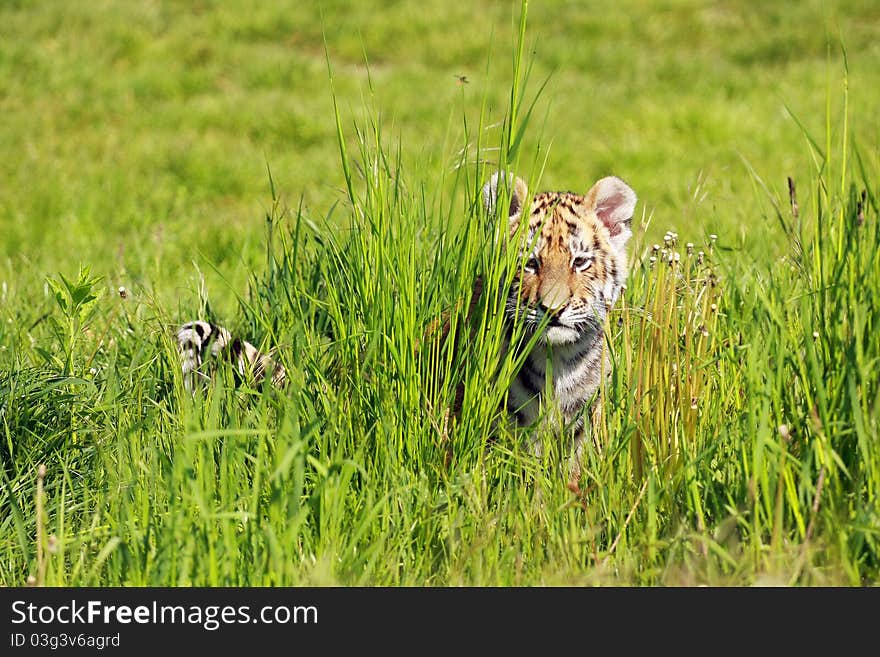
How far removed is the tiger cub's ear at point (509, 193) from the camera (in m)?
3.15

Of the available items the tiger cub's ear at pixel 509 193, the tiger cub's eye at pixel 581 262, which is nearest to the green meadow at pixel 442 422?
the tiger cub's ear at pixel 509 193

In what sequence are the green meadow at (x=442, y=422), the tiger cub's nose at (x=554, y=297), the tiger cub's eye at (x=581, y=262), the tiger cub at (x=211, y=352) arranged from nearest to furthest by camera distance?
1. the green meadow at (x=442, y=422)
2. the tiger cub's nose at (x=554, y=297)
3. the tiger cub's eye at (x=581, y=262)
4. the tiger cub at (x=211, y=352)

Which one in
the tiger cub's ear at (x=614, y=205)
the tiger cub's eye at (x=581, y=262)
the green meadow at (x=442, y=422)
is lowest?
the green meadow at (x=442, y=422)

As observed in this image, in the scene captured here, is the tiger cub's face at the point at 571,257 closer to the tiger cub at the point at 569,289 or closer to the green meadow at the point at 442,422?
the tiger cub at the point at 569,289

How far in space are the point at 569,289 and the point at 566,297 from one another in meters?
0.05

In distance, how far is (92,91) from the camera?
38.6 feet

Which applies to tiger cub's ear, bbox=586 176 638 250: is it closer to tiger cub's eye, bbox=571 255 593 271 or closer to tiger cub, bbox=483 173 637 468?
tiger cub, bbox=483 173 637 468

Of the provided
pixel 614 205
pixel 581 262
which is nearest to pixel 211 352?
pixel 581 262

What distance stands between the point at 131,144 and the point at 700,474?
337 inches

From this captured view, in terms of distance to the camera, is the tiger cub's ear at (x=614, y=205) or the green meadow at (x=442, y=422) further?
the tiger cub's ear at (x=614, y=205)

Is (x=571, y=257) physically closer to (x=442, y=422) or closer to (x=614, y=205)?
(x=614, y=205)

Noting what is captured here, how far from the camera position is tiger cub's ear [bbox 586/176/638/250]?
12.3 ft

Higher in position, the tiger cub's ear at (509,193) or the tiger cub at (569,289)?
the tiger cub's ear at (509,193)

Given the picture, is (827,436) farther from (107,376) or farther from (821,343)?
(107,376)
